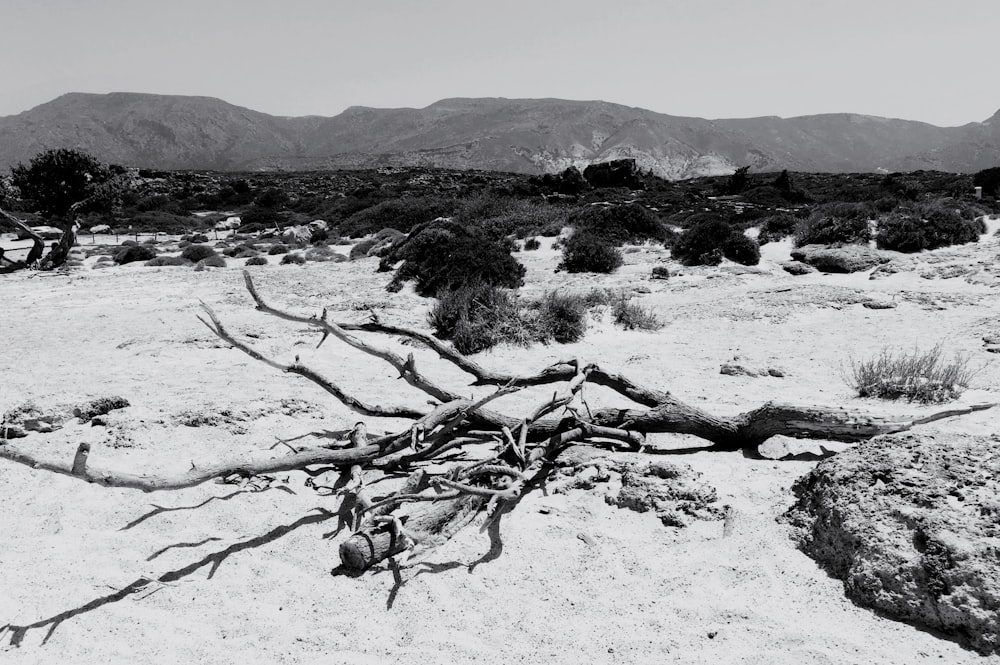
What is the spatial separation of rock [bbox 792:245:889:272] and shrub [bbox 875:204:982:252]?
40.3 inches

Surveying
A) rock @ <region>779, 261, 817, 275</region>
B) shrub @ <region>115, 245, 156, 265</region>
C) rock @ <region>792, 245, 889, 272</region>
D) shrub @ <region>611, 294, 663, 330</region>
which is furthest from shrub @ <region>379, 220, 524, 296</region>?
shrub @ <region>115, 245, 156, 265</region>

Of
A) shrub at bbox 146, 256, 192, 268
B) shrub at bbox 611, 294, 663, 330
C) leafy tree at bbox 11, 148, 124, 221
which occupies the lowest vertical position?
shrub at bbox 146, 256, 192, 268

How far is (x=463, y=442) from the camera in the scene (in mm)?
3842

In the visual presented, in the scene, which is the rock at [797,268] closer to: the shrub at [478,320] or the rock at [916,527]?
the shrub at [478,320]

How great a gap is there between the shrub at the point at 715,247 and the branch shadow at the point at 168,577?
37.9 feet

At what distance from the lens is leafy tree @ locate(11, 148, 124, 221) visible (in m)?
28.1

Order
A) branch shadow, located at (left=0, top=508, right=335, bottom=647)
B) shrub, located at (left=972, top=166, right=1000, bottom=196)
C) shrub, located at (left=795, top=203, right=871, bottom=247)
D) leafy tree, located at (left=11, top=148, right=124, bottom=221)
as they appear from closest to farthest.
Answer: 1. branch shadow, located at (left=0, top=508, right=335, bottom=647)
2. shrub, located at (left=795, top=203, right=871, bottom=247)
3. shrub, located at (left=972, top=166, right=1000, bottom=196)
4. leafy tree, located at (left=11, top=148, right=124, bottom=221)

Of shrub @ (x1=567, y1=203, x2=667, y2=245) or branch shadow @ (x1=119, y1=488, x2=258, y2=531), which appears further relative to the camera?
shrub @ (x1=567, y1=203, x2=667, y2=245)

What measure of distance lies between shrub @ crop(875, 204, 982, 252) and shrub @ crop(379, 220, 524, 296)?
8.97 meters

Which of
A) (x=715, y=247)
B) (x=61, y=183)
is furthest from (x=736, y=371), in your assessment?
(x=61, y=183)

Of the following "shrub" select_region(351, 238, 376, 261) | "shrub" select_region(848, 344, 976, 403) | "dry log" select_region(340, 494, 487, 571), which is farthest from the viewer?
"shrub" select_region(351, 238, 376, 261)

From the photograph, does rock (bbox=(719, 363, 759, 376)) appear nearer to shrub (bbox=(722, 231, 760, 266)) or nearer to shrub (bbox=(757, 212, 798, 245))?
shrub (bbox=(722, 231, 760, 266))

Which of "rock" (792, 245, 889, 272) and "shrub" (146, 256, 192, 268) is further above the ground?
"rock" (792, 245, 889, 272)

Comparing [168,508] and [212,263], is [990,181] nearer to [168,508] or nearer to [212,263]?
[212,263]
